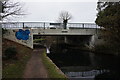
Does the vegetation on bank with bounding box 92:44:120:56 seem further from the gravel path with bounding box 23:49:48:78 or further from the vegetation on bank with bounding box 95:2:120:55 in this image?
the gravel path with bounding box 23:49:48:78

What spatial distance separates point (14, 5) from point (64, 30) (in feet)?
41.4

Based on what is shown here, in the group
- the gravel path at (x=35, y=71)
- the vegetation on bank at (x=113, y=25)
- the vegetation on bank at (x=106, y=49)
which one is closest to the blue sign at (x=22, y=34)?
the vegetation on bank at (x=113, y=25)

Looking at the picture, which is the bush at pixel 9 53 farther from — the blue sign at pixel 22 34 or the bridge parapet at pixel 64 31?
the bridge parapet at pixel 64 31

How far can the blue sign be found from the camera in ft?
82.6

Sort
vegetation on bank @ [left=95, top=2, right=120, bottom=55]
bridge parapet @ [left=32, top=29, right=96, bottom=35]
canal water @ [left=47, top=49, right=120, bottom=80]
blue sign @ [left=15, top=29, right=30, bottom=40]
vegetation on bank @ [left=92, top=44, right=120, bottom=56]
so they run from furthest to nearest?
bridge parapet @ [left=32, top=29, right=96, bottom=35] < blue sign @ [left=15, top=29, right=30, bottom=40] < vegetation on bank @ [left=92, top=44, right=120, bottom=56] < vegetation on bank @ [left=95, top=2, right=120, bottom=55] < canal water @ [left=47, top=49, right=120, bottom=80]

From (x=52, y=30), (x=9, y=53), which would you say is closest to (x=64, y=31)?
(x=52, y=30)

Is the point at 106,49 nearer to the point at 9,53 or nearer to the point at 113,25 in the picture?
the point at 113,25

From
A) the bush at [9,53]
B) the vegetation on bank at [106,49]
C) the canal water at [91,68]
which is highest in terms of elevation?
the bush at [9,53]

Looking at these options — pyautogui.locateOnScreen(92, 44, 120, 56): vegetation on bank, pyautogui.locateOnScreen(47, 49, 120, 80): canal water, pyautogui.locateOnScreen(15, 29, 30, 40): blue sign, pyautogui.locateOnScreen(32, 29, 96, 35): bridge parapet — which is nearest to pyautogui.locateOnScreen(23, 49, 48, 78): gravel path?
pyautogui.locateOnScreen(47, 49, 120, 80): canal water

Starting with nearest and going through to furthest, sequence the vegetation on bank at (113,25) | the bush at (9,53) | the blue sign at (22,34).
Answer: the bush at (9,53) → the vegetation on bank at (113,25) → the blue sign at (22,34)

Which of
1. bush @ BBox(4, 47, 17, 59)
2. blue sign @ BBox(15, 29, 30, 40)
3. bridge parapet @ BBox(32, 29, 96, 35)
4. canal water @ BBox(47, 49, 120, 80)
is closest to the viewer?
canal water @ BBox(47, 49, 120, 80)

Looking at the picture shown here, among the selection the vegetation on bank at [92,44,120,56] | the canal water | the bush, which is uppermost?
the bush

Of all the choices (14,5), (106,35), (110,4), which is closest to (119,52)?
(106,35)

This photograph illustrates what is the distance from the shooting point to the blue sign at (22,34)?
25172 mm
